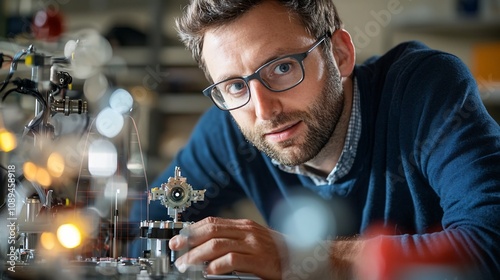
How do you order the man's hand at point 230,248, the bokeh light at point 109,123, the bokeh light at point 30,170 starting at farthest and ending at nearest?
the bokeh light at point 109,123 → the bokeh light at point 30,170 → the man's hand at point 230,248

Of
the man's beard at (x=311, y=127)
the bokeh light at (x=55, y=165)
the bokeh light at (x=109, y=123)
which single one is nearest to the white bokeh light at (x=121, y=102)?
the bokeh light at (x=109, y=123)

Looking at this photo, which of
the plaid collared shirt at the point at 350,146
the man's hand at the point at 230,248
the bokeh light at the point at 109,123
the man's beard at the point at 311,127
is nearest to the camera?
the man's hand at the point at 230,248

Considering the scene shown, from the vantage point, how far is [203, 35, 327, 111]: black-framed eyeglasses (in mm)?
1331

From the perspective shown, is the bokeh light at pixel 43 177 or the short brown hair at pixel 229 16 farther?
the short brown hair at pixel 229 16

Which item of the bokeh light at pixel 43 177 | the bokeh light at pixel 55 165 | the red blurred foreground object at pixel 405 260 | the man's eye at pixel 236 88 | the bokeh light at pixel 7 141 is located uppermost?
the man's eye at pixel 236 88

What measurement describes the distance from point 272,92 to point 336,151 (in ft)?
1.08

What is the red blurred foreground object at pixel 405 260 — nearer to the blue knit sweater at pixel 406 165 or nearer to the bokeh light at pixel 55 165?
the blue knit sweater at pixel 406 165

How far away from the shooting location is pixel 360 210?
159 cm

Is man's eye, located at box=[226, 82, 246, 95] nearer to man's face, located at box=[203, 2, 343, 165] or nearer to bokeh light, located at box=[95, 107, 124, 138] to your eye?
man's face, located at box=[203, 2, 343, 165]

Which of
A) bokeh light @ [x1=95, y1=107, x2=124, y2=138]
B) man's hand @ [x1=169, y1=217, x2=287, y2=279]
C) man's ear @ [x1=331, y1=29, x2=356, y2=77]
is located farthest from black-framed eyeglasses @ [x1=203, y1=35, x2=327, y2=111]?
man's hand @ [x1=169, y1=217, x2=287, y2=279]

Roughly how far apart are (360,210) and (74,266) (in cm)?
82

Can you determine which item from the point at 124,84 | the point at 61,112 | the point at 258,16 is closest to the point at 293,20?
the point at 258,16

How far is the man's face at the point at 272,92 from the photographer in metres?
1.33

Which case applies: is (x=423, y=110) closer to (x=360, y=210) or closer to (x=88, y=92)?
(x=360, y=210)
